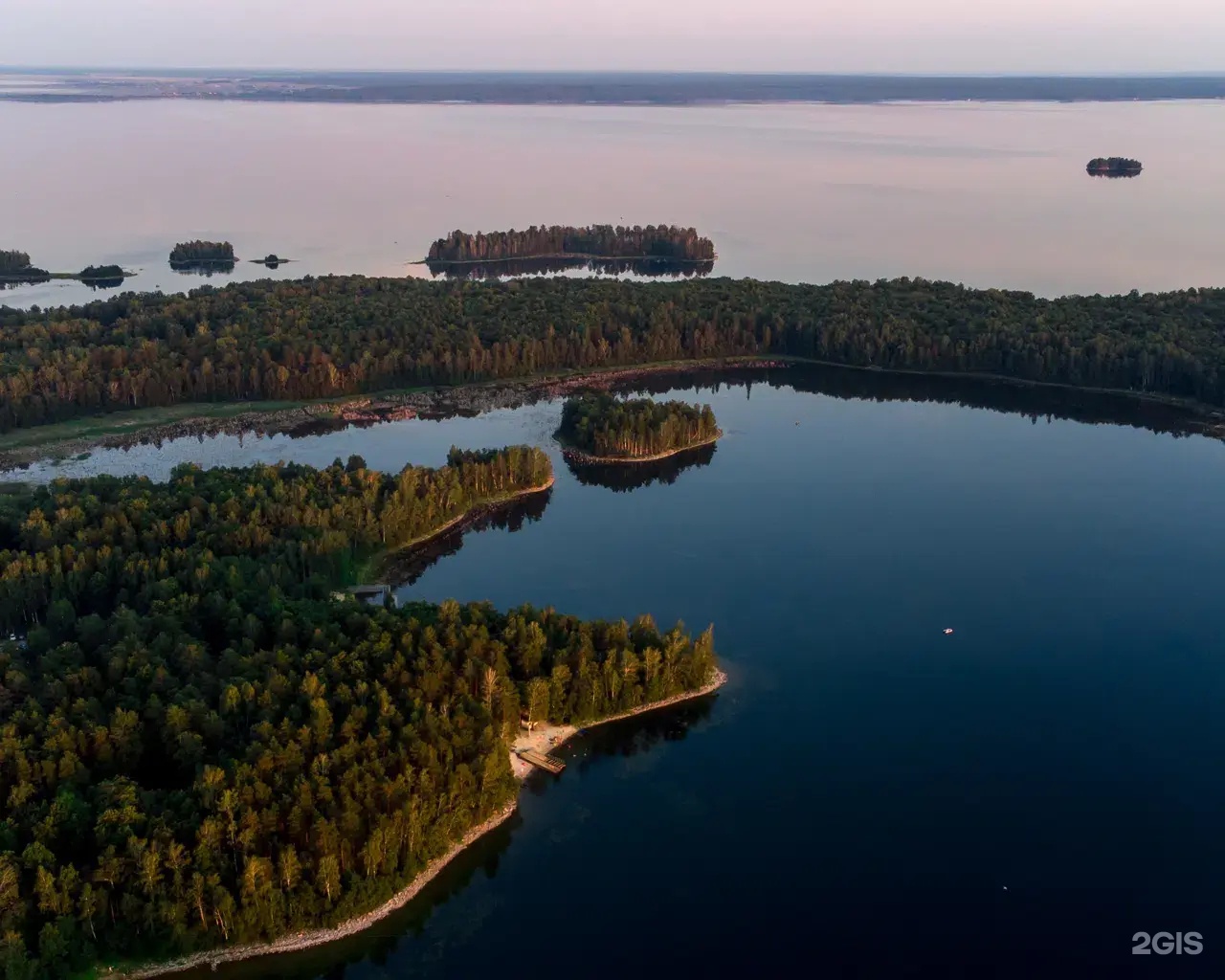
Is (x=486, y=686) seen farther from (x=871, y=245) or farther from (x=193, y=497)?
(x=871, y=245)

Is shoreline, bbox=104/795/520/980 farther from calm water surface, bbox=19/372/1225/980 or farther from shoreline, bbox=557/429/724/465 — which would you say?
shoreline, bbox=557/429/724/465

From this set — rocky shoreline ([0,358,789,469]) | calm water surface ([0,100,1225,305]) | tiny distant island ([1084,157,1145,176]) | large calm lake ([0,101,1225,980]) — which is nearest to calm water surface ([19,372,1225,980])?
large calm lake ([0,101,1225,980])

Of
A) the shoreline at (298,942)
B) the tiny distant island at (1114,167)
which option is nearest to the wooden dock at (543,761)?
the shoreline at (298,942)

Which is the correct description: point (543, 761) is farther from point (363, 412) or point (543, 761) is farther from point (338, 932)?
point (363, 412)

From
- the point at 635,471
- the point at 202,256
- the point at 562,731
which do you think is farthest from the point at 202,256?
the point at 562,731

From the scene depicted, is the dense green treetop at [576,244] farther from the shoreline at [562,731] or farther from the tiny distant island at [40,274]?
the shoreline at [562,731]
